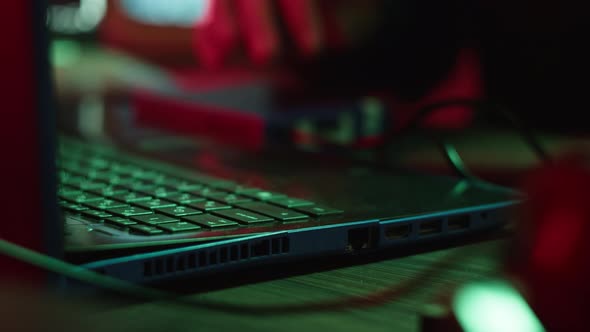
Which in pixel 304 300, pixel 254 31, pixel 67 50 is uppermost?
pixel 67 50

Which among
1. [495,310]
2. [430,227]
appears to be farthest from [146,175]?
[495,310]

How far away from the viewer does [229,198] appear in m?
0.55

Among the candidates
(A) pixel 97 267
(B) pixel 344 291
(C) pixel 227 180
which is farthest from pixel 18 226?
(C) pixel 227 180

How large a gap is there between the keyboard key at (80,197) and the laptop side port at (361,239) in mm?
172

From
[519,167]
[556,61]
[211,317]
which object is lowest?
[211,317]

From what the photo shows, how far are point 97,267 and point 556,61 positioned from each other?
84 cm

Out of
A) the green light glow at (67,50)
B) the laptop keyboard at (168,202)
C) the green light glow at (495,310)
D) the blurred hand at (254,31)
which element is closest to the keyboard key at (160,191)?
the laptop keyboard at (168,202)

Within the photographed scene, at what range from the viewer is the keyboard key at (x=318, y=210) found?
51 centimetres

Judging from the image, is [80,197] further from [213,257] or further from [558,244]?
[558,244]

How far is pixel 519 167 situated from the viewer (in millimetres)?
860

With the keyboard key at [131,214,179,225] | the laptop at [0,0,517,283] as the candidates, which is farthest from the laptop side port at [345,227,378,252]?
the keyboard key at [131,214,179,225]

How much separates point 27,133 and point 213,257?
0.13 meters

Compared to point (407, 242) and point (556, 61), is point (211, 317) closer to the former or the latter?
point (407, 242)

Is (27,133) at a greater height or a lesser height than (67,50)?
lesser
